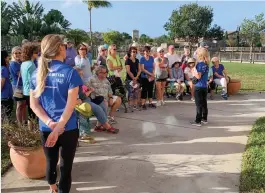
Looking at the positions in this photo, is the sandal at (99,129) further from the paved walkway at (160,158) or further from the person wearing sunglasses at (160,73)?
the person wearing sunglasses at (160,73)

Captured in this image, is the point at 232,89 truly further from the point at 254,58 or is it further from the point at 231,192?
the point at 254,58

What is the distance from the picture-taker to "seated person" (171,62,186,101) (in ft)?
31.0

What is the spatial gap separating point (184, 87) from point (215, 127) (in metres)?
3.01

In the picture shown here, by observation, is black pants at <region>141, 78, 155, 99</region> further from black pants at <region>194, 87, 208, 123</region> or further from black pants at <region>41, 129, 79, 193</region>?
black pants at <region>41, 129, 79, 193</region>

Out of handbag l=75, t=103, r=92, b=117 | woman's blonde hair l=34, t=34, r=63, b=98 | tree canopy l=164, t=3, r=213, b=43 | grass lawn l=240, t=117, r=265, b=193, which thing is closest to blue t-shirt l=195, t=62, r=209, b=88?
grass lawn l=240, t=117, r=265, b=193

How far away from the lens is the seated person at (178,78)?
9445 millimetres

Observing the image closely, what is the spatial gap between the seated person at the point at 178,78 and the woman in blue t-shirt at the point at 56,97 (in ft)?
21.8

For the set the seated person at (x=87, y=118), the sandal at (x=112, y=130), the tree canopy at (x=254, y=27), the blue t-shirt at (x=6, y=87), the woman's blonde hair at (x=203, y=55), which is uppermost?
the tree canopy at (x=254, y=27)

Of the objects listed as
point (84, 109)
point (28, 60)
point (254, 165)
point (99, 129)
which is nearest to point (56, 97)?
point (28, 60)

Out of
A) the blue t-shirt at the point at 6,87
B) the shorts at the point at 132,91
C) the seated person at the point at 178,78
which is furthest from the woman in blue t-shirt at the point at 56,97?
the seated person at the point at 178,78

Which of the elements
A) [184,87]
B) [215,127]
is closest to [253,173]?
[215,127]

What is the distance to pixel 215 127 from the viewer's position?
21.7 ft

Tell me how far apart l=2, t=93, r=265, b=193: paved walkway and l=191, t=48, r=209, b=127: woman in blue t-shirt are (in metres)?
0.27

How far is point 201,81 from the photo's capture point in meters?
6.64
